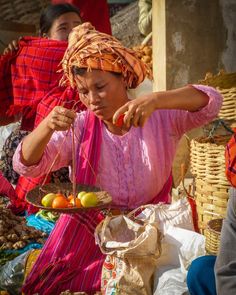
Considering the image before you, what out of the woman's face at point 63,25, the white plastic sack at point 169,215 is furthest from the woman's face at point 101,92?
the woman's face at point 63,25

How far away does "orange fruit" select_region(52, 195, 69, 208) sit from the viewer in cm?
344

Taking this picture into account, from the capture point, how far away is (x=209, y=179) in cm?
440

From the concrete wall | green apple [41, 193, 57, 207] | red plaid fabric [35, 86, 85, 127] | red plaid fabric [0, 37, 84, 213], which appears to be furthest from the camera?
the concrete wall

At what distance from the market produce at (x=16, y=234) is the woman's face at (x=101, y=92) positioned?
1.13 m

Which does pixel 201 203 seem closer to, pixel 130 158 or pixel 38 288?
pixel 130 158

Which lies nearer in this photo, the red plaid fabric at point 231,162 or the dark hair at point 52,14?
the red plaid fabric at point 231,162

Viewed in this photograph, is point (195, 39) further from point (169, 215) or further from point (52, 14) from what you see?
point (169, 215)

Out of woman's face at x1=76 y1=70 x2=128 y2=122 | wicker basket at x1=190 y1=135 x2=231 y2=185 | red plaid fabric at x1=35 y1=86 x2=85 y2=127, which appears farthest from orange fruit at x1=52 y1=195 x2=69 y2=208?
red plaid fabric at x1=35 y1=86 x2=85 y2=127

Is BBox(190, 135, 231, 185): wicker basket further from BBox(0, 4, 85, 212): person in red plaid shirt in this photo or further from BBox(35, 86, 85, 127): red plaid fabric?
BBox(0, 4, 85, 212): person in red plaid shirt

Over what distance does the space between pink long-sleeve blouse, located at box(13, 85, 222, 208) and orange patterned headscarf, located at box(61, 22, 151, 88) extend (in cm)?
26

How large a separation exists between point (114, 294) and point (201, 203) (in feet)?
4.42

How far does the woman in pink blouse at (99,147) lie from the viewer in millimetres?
3625

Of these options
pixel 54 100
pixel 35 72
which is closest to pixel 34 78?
pixel 35 72

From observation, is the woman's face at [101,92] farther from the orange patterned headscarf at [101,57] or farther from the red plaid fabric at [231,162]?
the red plaid fabric at [231,162]
